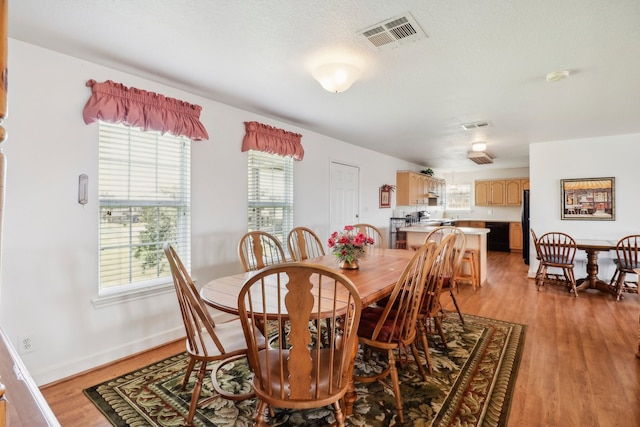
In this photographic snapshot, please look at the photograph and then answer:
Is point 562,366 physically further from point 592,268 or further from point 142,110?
point 142,110

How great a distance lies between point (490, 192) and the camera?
8.45 metres

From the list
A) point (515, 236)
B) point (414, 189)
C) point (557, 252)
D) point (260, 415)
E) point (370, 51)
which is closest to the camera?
point (260, 415)

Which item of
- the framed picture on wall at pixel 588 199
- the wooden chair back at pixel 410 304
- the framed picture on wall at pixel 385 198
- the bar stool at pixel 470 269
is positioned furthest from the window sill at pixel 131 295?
the framed picture on wall at pixel 588 199

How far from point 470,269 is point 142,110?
4.55 m

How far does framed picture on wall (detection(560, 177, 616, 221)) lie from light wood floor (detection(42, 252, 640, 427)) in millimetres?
1248

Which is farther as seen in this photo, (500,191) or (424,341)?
(500,191)

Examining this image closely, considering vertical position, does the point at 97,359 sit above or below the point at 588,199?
below

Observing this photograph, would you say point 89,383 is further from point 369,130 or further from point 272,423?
point 369,130

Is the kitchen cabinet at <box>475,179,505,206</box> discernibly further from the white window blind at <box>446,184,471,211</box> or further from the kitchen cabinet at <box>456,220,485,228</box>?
the kitchen cabinet at <box>456,220,485,228</box>

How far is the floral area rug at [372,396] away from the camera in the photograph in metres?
1.84

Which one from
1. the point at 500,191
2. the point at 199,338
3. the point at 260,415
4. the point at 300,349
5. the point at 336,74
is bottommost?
the point at 260,415

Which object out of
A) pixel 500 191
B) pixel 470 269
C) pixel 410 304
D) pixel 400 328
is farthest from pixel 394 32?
pixel 500 191

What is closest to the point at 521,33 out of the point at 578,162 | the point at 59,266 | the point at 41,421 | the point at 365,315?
the point at 365,315

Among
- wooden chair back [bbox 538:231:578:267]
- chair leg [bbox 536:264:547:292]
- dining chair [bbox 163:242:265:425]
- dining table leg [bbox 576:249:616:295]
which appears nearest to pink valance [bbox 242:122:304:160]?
dining chair [bbox 163:242:265:425]
